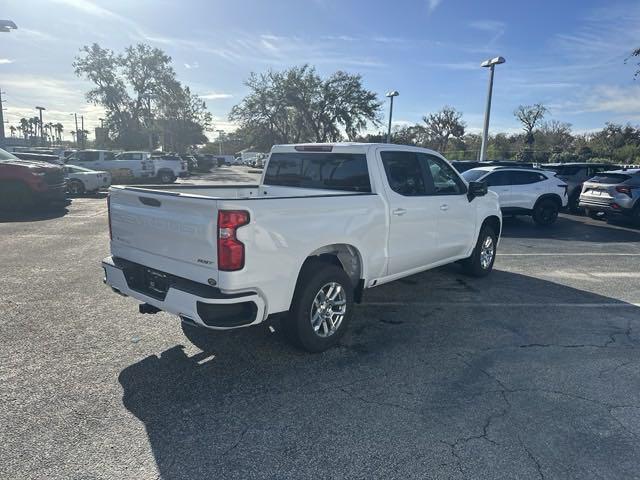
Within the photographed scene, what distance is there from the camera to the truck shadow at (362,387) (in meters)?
2.81

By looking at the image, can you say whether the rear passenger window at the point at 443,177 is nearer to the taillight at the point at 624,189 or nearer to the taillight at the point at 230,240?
the taillight at the point at 230,240

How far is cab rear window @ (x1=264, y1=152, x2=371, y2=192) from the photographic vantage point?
4.91 meters

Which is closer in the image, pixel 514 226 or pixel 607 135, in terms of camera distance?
pixel 514 226

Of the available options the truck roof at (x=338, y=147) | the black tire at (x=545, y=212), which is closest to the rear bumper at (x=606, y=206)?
the black tire at (x=545, y=212)

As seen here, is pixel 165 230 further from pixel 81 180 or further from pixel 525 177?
pixel 81 180

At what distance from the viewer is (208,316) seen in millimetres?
3320

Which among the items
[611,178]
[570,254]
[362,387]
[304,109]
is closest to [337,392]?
[362,387]

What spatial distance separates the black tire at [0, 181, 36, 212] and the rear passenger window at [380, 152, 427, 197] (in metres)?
11.6

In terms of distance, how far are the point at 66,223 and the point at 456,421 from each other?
1137cm

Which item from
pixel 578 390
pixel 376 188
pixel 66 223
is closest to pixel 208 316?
pixel 376 188

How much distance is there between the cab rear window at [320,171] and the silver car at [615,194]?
11268 millimetres

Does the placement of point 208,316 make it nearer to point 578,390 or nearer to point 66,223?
point 578,390

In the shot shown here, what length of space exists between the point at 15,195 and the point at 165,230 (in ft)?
37.3

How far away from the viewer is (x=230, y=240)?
10.8ft
